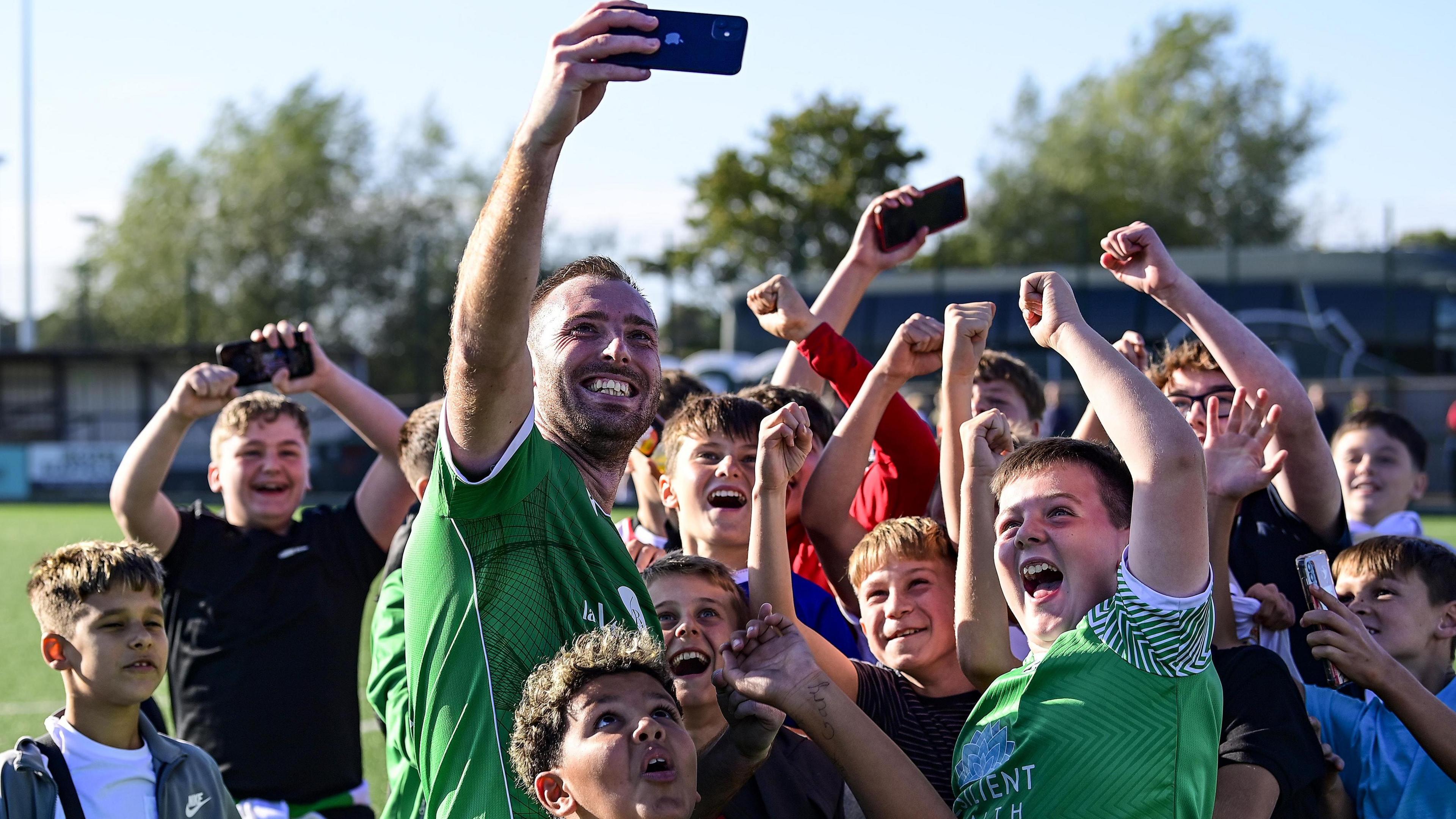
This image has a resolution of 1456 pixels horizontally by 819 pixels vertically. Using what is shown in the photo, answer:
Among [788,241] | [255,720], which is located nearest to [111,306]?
[788,241]

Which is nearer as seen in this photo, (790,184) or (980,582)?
(980,582)

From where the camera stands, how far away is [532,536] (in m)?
2.26

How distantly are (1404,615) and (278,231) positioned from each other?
4910 cm

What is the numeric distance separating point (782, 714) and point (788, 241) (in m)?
37.1

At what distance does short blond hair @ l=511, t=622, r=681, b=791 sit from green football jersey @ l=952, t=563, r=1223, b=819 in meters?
0.81

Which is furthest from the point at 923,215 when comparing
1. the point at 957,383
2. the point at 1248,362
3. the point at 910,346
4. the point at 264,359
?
the point at 264,359

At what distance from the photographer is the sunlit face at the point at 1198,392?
3.65 m

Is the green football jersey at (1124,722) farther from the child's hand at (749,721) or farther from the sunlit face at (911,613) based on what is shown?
the sunlit face at (911,613)

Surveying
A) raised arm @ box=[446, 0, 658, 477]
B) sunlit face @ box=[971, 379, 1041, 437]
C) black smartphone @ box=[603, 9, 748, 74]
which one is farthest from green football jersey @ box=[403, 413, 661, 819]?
sunlit face @ box=[971, 379, 1041, 437]

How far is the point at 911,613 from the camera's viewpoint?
327 centimetres

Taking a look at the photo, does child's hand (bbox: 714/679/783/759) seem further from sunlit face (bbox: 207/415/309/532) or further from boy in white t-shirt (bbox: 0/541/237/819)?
sunlit face (bbox: 207/415/309/532)

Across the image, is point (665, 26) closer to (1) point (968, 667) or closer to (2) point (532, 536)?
(2) point (532, 536)

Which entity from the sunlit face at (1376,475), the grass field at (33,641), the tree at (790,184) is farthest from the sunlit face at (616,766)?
the tree at (790,184)

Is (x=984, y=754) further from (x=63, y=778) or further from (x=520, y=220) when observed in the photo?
(x=63, y=778)
